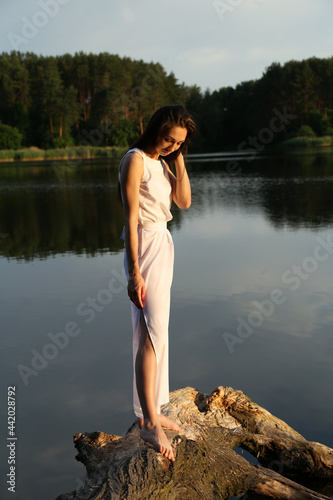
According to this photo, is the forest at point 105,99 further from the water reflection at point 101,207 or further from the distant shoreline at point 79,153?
the water reflection at point 101,207

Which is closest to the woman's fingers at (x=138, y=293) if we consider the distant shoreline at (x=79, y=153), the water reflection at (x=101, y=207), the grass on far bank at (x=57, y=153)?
the water reflection at (x=101, y=207)

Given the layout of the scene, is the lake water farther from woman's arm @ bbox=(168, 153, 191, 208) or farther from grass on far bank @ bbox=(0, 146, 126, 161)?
grass on far bank @ bbox=(0, 146, 126, 161)

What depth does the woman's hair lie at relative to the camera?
2.43 meters

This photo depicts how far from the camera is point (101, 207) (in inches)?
544

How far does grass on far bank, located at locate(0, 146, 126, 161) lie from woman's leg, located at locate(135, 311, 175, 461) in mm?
45648

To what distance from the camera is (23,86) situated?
62062 millimetres

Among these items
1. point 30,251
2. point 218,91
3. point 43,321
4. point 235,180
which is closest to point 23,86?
point 218,91

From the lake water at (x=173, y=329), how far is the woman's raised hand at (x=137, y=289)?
1.07 meters

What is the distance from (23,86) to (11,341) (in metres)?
62.7

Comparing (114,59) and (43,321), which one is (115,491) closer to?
(43,321)

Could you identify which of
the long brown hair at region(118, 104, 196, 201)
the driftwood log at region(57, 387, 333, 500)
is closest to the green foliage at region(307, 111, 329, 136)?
the driftwood log at region(57, 387, 333, 500)

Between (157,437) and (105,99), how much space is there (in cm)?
6080

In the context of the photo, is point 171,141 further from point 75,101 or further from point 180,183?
point 75,101

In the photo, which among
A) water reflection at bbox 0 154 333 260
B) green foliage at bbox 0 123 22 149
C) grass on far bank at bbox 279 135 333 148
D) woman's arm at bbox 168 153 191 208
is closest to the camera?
woman's arm at bbox 168 153 191 208
